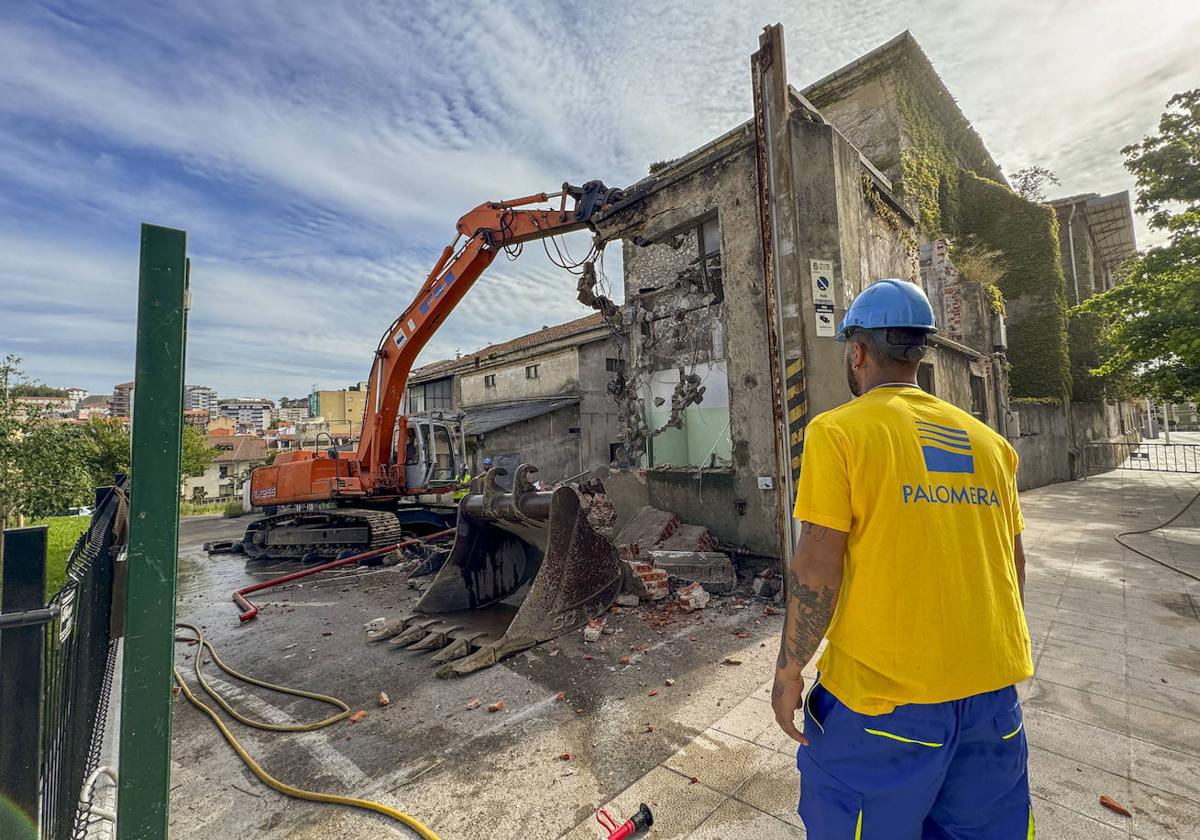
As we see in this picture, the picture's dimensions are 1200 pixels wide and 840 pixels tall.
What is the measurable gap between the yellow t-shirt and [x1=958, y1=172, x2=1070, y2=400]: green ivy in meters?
19.9

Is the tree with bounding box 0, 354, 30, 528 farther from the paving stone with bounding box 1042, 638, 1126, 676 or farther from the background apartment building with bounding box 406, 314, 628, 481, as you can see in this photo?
the paving stone with bounding box 1042, 638, 1126, 676

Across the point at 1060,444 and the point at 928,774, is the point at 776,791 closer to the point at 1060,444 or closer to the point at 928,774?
the point at 928,774

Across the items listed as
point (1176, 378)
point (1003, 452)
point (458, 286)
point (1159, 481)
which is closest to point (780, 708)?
point (1003, 452)

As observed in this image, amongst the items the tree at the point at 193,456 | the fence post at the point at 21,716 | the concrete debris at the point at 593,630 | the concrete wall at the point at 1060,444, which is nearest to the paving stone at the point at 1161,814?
the concrete debris at the point at 593,630

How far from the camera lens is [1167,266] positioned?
9766 mm

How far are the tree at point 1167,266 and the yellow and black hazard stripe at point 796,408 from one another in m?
7.97

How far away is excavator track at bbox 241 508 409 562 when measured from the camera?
9586 millimetres

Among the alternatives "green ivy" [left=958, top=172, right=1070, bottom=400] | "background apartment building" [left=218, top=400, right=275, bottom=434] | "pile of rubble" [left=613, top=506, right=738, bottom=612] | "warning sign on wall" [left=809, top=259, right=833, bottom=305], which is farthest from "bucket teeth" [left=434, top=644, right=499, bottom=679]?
"background apartment building" [left=218, top=400, right=275, bottom=434]

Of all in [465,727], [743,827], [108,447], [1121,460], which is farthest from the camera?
[108,447]

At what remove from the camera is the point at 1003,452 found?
5.42ft

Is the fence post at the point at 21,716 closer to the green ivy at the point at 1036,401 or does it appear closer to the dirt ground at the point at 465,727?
the dirt ground at the point at 465,727

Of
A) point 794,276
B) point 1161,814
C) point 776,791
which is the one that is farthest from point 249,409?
point 1161,814

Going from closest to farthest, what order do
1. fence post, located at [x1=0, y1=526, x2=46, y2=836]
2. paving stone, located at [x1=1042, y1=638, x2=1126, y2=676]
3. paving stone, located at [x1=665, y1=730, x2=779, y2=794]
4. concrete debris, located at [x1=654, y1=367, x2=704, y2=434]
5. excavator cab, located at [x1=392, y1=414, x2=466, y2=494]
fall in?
fence post, located at [x1=0, y1=526, x2=46, y2=836], paving stone, located at [x1=665, y1=730, x2=779, y2=794], paving stone, located at [x1=1042, y1=638, x2=1126, y2=676], concrete debris, located at [x1=654, y1=367, x2=704, y2=434], excavator cab, located at [x1=392, y1=414, x2=466, y2=494]

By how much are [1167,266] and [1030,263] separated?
8.88 meters
